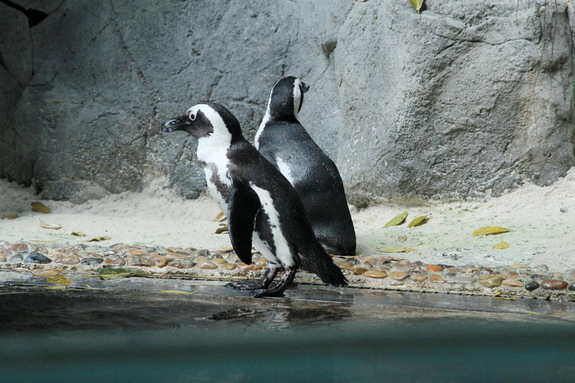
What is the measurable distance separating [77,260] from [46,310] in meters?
1.25

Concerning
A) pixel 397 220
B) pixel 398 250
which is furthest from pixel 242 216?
pixel 397 220

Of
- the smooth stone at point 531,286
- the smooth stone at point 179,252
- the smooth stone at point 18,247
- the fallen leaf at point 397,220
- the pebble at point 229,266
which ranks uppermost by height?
the smooth stone at point 531,286

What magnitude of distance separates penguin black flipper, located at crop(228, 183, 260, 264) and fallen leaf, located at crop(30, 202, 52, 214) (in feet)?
13.8

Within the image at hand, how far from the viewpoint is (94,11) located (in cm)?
765

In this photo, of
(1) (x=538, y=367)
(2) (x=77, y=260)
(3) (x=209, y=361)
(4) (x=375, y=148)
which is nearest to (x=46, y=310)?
(3) (x=209, y=361)

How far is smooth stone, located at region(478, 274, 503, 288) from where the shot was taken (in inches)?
144

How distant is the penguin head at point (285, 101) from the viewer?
194 inches

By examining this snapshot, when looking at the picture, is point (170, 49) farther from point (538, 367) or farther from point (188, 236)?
point (538, 367)

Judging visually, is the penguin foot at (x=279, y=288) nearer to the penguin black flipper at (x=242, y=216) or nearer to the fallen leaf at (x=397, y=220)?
the penguin black flipper at (x=242, y=216)

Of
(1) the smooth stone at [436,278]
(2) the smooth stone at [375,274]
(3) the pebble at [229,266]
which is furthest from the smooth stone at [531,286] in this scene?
(3) the pebble at [229,266]

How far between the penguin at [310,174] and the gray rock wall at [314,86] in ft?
4.41

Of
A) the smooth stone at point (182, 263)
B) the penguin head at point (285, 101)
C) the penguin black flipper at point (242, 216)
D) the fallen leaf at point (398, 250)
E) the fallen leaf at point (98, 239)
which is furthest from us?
the fallen leaf at point (98, 239)

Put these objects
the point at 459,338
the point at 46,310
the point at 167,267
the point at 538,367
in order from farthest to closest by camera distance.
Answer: the point at 167,267 < the point at 46,310 < the point at 459,338 < the point at 538,367

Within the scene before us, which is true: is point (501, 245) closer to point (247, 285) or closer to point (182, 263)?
point (247, 285)
